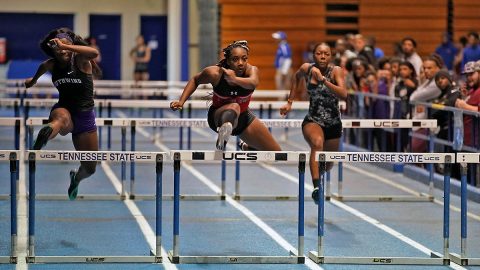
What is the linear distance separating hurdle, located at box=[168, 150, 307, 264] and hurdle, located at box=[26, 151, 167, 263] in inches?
5.4

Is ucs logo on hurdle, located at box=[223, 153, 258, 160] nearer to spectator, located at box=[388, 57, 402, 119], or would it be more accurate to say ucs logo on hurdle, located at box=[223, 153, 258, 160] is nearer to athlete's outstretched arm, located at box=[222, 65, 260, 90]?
athlete's outstretched arm, located at box=[222, 65, 260, 90]

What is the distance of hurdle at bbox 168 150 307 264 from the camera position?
9695 mm

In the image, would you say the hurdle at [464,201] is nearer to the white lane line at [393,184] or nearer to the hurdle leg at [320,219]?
the hurdle leg at [320,219]

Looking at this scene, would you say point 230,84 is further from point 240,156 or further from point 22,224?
point 22,224

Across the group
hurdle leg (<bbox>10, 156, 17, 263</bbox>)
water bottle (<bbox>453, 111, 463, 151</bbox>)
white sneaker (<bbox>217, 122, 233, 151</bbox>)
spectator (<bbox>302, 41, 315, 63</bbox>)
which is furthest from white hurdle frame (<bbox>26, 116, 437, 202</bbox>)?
spectator (<bbox>302, 41, 315, 63</bbox>)

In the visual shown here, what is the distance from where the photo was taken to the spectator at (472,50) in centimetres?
2220

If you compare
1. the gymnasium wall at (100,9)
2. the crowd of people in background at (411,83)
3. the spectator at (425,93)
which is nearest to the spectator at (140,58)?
the gymnasium wall at (100,9)

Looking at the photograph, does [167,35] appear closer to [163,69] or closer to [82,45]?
[163,69]

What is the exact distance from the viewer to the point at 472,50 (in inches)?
886

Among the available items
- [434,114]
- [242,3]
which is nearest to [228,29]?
[242,3]

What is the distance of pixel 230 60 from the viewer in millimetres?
10812

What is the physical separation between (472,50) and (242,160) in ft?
44.4

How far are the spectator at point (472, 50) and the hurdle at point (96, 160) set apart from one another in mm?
13420

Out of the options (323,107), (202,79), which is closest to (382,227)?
(323,107)
